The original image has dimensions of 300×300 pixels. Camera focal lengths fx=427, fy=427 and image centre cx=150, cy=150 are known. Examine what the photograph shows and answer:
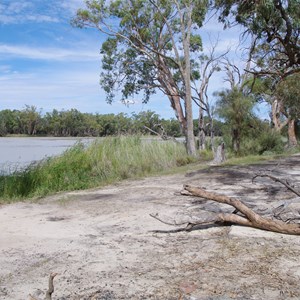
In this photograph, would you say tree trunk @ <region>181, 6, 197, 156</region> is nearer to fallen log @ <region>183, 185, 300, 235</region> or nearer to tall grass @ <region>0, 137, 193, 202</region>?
tall grass @ <region>0, 137, 193, 202</region>

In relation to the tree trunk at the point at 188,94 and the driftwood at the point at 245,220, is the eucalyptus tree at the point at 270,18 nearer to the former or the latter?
the driftwood at the point at 245,220

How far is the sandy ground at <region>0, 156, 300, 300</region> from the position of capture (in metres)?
3.68

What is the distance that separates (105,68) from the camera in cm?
2941

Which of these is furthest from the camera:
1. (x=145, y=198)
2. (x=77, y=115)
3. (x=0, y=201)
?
(x=77, y=115)

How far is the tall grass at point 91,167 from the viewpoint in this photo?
11.0m

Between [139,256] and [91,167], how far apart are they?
31.1 ft

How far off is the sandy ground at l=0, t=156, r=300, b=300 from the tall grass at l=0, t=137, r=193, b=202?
11.4ft

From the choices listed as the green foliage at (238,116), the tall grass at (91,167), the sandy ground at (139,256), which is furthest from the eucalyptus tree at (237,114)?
the sandy ground at (139,256)

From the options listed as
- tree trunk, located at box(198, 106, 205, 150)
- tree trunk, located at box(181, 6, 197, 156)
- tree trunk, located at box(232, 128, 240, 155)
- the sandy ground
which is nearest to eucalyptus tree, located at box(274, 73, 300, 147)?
tree trunk, located at box(232, 128, 240, 155)

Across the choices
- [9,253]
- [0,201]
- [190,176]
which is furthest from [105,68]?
[9,253]

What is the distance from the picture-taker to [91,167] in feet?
45.6

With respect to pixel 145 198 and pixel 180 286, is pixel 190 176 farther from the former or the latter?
pixel 180 286

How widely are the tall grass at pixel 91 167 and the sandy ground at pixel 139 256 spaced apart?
136 inches

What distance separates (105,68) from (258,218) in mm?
25385
